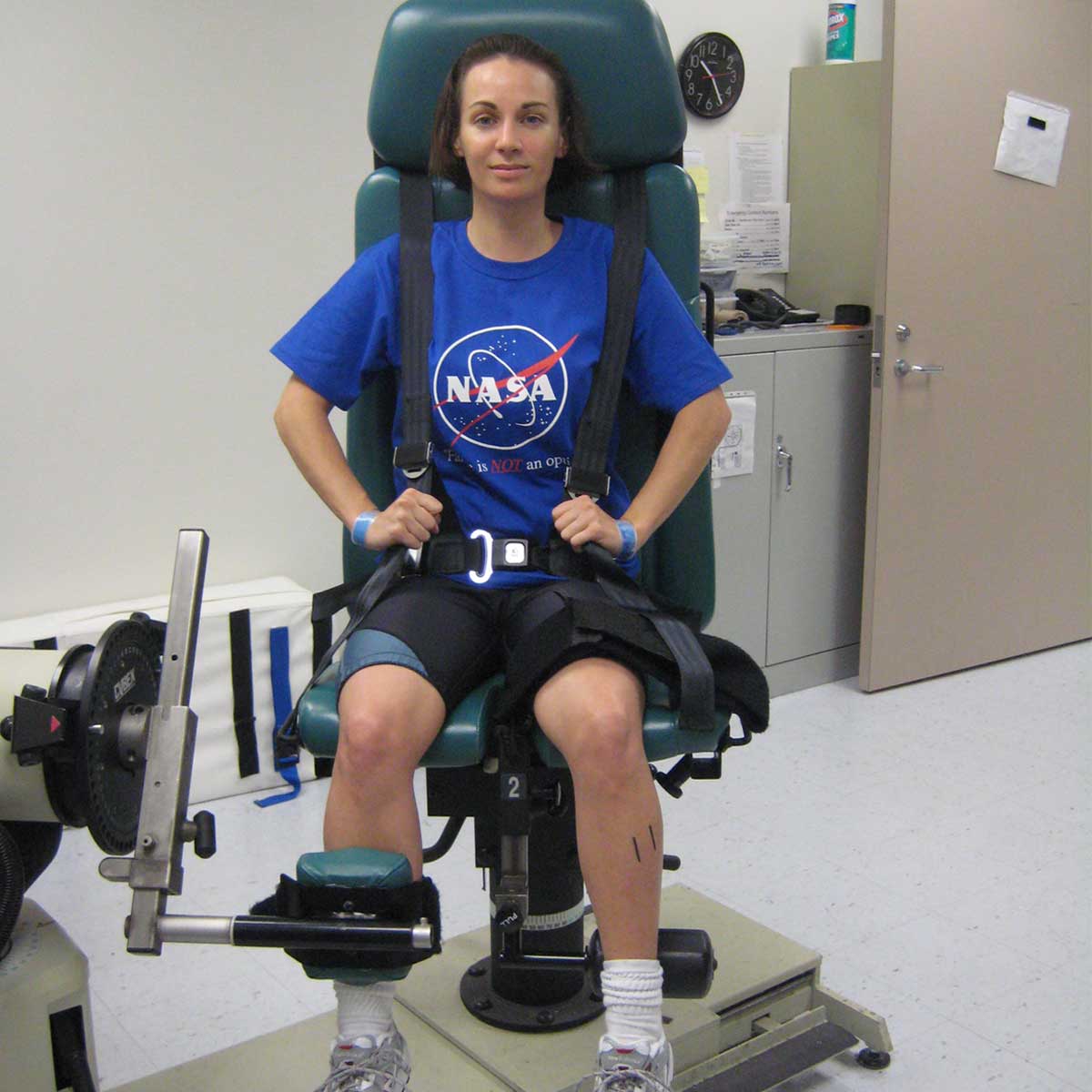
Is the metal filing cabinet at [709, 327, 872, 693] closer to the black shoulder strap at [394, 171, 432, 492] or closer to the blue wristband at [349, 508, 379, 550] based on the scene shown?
the black shoulder strap at [394, 171, 432, 492]

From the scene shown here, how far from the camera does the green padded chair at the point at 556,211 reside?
156cm

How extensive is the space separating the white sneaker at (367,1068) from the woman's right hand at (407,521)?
55 cm

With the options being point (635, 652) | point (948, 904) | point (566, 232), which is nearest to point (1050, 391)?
point (948, 904)

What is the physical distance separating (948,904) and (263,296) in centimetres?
176

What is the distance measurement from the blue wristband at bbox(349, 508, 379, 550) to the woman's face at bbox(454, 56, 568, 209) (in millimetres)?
418

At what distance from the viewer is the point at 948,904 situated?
224 cm

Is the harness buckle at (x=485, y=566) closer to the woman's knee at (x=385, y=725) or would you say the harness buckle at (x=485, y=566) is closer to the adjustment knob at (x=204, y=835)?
the woman's knee at (x=385, y=725)

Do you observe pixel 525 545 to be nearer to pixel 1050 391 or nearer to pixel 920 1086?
pixel 920 1086

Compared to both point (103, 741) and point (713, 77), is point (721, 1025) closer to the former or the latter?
point (103, 741)

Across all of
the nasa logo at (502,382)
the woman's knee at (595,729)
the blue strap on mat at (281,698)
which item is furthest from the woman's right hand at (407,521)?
the blue strap on mat at (281,698)

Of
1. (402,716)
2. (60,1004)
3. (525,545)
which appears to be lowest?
(60,1004)

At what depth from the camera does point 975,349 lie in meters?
3.29

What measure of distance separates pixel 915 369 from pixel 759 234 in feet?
2.00

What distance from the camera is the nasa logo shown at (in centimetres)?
163
